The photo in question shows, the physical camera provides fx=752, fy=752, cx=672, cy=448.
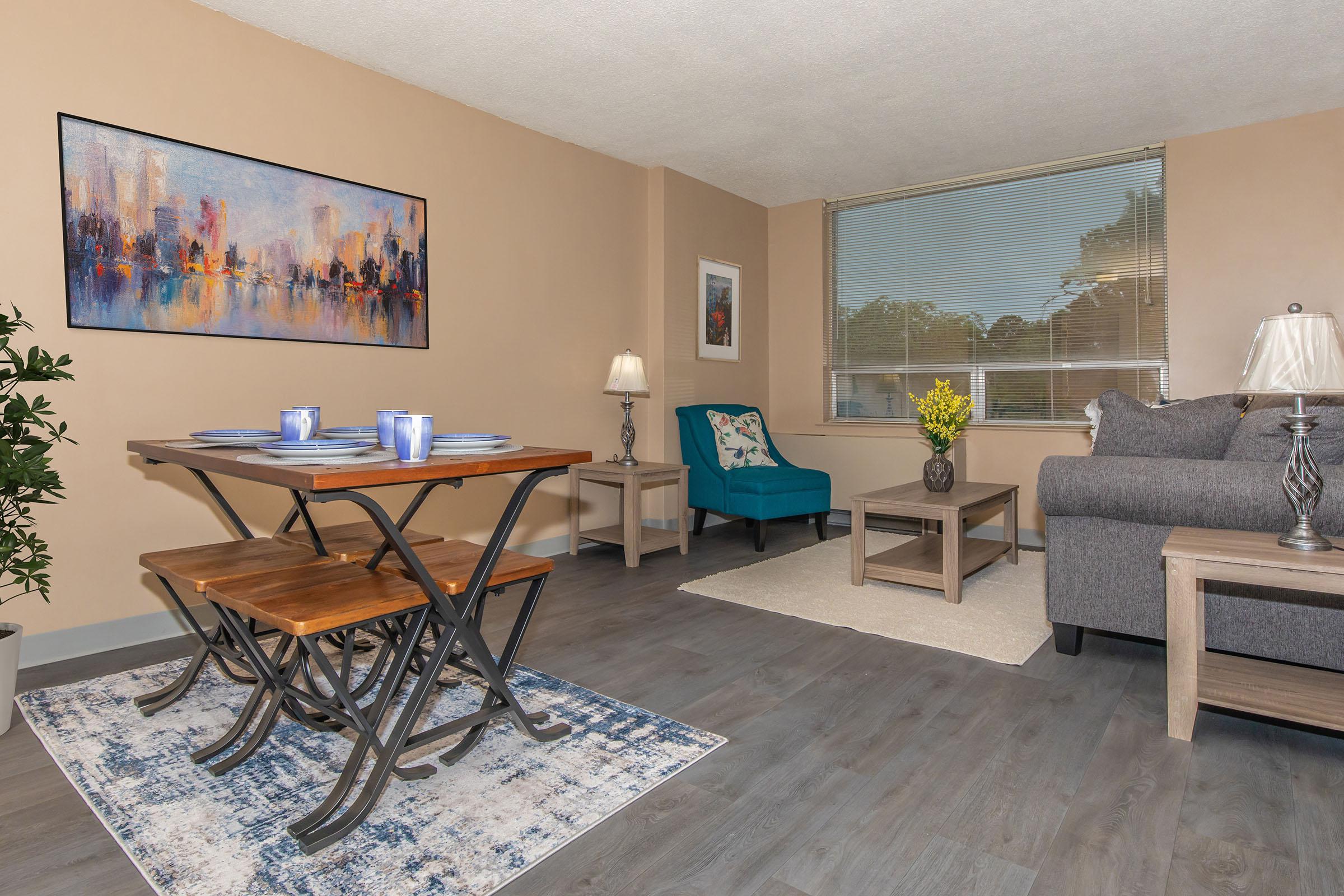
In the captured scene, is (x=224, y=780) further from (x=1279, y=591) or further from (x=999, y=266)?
(x=999, y=266)

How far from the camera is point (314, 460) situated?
5.34 feet

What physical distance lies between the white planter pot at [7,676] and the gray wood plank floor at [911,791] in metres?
0.05

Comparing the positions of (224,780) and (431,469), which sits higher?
(431,469)

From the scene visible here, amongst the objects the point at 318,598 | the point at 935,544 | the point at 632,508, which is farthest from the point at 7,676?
the point at 935,544

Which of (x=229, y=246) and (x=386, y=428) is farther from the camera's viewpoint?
(x=229, y=246)

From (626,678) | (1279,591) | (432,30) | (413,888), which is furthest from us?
(432,30)

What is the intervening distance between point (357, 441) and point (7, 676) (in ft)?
4.25

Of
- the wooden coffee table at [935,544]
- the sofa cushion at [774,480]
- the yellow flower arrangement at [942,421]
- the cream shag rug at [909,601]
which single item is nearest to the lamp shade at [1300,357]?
the cream shag rug at [909,601]

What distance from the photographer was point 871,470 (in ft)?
17.7

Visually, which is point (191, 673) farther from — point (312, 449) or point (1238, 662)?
point (1238, 662)

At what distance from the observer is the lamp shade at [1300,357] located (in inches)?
76.5

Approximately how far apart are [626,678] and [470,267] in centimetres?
248

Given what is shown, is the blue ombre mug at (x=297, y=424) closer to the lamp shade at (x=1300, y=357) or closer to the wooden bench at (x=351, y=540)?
the wooden bench at (x=351, y=540)

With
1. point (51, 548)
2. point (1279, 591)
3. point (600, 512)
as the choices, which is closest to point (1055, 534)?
point (1279, 591)
